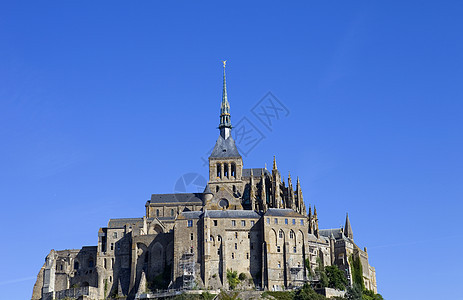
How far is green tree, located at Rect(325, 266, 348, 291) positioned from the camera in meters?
118

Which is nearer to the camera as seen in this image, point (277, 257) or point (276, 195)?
point (277, 257)

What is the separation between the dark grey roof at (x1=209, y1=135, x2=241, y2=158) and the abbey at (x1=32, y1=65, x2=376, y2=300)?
12.5 ft

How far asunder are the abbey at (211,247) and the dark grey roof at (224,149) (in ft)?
12.5

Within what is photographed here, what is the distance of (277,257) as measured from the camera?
12056 cm

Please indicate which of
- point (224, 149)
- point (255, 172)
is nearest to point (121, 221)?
point (224, 149)

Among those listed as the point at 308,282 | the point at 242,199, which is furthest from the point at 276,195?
the point at 308,282

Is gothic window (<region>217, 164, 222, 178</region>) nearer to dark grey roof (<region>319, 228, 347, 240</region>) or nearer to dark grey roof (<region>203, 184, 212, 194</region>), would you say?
dark grey roof (<region>203, 184, 212, 194</region>)

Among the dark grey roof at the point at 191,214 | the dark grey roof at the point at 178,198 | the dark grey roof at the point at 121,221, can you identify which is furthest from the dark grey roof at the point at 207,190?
the dark grey roof at the point at 121,221

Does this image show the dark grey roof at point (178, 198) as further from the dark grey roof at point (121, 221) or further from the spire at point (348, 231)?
the spire at point (348, 231)

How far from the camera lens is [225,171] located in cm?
14050

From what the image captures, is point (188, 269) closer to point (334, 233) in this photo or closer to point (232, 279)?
point (232, 279)

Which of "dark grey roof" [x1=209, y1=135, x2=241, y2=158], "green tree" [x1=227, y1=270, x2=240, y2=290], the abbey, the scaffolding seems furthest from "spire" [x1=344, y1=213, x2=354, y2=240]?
the scaffolding

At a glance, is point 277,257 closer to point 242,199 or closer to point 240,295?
point 240,295

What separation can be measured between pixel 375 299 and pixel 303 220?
1788 centimetres
